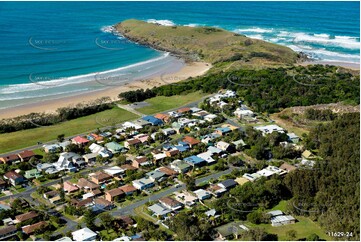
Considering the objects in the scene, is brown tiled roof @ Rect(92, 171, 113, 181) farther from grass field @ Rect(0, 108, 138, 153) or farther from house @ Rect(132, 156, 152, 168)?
grass field @ Rect(0, 108, 138, 153)

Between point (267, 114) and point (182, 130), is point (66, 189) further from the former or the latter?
point (267, 114)

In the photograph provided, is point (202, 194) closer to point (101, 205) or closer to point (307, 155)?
point (101, 205)

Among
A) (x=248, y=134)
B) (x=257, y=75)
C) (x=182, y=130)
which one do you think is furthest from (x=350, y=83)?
(x=182, y=130)

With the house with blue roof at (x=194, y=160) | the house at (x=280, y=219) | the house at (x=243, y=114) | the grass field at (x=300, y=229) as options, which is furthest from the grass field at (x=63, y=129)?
the grass field at (x=300, y=229)

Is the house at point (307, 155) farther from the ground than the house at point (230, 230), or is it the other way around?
the house at point (307, 155)

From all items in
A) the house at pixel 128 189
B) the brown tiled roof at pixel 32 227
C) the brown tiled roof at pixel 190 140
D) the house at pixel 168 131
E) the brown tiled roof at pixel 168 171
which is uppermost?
the brown tiled roof at pixel 190 140

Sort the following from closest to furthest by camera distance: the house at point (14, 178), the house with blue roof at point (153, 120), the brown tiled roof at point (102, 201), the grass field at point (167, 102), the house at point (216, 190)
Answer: the brown tiled roof at point (102, 201) → the house at point (216, 190) → the house at point (14, 178) → the house with blue roof at point (153, 120) → the grass field at point (167, 102)

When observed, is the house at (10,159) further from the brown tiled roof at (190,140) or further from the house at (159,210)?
the brown tiled roof at (190,140)

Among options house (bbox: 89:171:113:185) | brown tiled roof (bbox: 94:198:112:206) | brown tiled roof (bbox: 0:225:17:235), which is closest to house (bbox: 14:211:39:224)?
brown tiled roof (bbox: 0:225:17:235)
